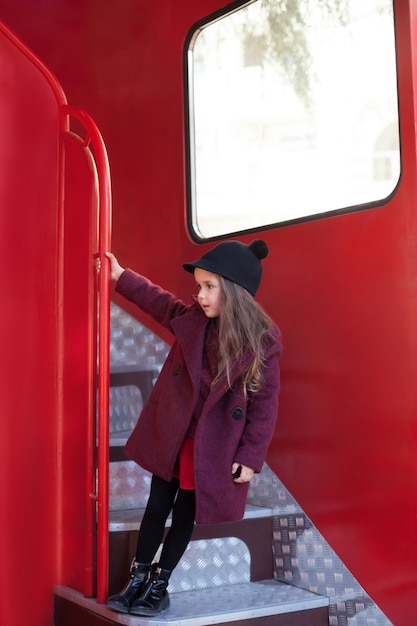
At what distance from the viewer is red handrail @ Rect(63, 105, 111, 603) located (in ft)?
8.26

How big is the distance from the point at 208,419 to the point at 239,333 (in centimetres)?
29

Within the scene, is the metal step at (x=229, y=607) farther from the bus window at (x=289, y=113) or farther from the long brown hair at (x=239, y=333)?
the bus window at (x=289, y=113)

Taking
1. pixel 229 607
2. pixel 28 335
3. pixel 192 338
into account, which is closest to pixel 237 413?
pixel 192 338

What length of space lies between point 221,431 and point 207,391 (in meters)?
0.14

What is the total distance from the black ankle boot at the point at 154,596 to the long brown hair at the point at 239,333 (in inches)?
24.7

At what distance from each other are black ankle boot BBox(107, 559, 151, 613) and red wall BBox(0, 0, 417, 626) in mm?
340

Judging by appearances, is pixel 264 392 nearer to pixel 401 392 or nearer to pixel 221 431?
pixel 221 431

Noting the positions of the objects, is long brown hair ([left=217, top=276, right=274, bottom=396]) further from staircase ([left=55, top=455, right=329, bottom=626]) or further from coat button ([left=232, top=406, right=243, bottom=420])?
staircase ([left=55, top=455, right=329, bottom=626])

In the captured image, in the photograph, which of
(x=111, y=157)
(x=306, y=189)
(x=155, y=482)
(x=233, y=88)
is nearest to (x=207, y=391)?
(x=155, y=482)

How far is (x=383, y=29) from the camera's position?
8.76 feet

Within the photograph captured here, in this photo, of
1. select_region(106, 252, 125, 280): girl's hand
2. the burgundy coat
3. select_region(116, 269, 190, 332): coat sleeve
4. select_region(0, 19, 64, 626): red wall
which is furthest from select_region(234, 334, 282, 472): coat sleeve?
select_region(0, 19, 64, 626): red wall

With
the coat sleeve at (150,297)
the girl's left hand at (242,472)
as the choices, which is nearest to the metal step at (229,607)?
the girl's left hand at (242,472)

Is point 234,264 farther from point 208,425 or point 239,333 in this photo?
point 208,425

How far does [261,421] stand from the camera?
2539mm
